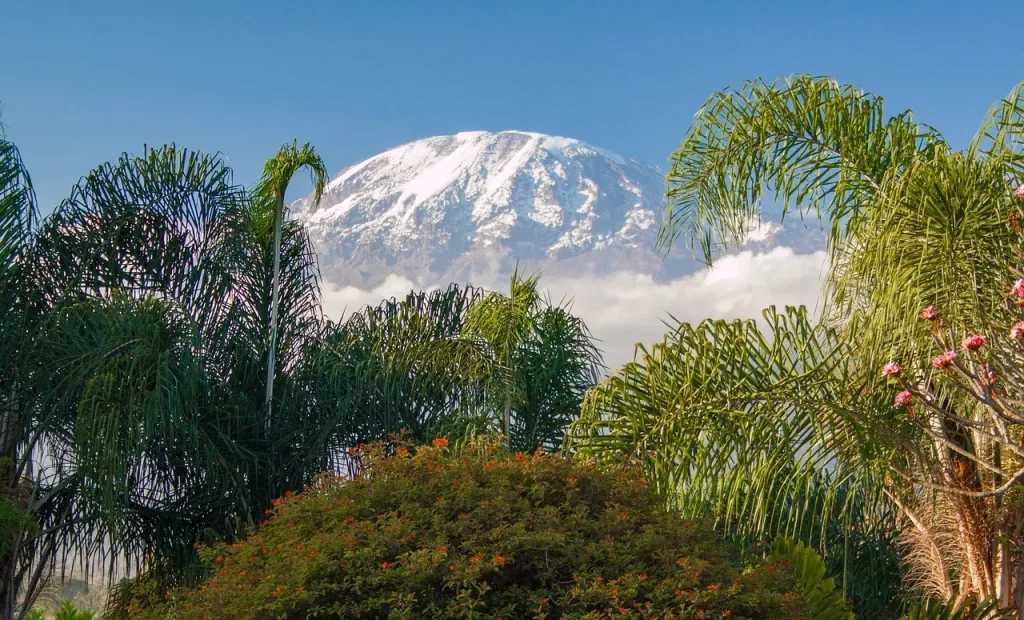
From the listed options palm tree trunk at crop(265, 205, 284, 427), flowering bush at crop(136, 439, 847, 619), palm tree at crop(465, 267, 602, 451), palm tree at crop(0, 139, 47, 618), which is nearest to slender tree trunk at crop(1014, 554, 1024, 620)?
flowering bush at crop(136, 439, 847, 619)

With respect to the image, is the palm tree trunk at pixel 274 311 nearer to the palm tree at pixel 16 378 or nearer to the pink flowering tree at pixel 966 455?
the palm tree at pixel 16 378

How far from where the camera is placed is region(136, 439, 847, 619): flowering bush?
189 inches

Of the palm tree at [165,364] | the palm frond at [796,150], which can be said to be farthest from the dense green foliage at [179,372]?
the palm frond at [796,150]

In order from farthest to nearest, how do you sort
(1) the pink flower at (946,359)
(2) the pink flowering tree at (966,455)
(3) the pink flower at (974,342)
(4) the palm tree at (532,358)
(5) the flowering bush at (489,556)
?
(4) the palm tree at (532,358) < (2) the pink flowering tree at (966,455) < (1) the pink flower at (946,359) < (3) the pink flower at (974,342) < (5) the flowering bush at (489,556)

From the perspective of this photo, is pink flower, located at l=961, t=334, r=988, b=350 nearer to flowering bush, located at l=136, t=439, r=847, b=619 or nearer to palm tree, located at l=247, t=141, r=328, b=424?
flowering bush, located at l=136, t=439, r=847, b=619

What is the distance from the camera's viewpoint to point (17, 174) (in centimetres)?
1221

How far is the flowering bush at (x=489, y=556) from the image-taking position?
4.80 meters

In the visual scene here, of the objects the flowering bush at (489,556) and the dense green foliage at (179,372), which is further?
the dense green foliage at (179,372)

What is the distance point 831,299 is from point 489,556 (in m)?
3.00

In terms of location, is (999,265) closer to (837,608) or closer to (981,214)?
(981,214)

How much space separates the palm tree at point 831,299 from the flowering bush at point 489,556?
1.13 m

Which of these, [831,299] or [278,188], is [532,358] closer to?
[278,188]

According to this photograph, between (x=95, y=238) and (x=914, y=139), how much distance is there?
9.63 m

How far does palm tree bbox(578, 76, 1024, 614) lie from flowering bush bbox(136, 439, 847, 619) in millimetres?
1127
